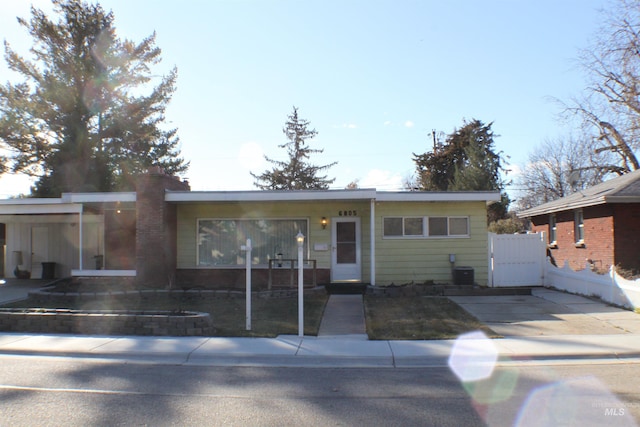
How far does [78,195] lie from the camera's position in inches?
552

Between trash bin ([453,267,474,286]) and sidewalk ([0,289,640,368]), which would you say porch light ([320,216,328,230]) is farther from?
sidewalk ([0,289,640,368])

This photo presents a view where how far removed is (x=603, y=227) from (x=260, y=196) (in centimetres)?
1131

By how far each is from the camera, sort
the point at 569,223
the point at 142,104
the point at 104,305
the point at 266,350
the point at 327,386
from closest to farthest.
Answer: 1. the point at 327,386
2. the point at 266,350
3. the point at 104,305
4. the point at 569,223
5. the point at 142,104

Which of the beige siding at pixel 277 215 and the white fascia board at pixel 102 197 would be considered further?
A: the beige siding at pixel 277 215

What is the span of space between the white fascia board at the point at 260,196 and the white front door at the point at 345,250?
1663 mm

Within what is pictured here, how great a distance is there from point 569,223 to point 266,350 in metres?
14.8

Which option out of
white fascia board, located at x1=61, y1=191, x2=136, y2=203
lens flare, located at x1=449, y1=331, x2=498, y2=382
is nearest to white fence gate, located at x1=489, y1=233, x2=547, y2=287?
lens flare, located at x1=449, y1=331, x2=498, y2=382

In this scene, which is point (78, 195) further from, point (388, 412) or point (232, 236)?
point (388, 412)

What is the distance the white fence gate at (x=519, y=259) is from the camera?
566 inches

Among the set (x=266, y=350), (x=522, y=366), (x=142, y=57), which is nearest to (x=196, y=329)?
(x=266, y=350)

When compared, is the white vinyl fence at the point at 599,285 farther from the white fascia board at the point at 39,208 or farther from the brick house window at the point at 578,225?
the white fascia board at the point at 39,208

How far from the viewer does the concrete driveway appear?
341 inches

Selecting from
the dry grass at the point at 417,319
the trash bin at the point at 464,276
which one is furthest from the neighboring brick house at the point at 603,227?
the dry grass at the point at 417,319

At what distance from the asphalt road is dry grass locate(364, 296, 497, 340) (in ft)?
5.95
